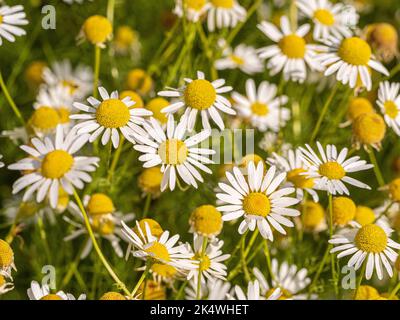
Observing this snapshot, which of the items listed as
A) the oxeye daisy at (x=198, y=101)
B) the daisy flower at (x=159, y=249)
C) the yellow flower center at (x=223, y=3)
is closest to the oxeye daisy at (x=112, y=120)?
the oxeye daisy at (x=198, y=101)

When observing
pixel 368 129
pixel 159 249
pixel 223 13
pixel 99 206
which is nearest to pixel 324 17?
pixel 223 13

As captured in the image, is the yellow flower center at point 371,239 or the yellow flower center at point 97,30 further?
the yellow flower center at point 97,30

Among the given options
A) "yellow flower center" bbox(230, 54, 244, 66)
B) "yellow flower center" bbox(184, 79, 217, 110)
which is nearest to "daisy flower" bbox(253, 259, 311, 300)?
"yellow flower center" bbox(184, 79, 217, 110)

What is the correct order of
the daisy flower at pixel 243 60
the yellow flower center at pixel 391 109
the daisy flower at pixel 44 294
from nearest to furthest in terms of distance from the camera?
1. the daisy flower at pixel 44 294
2. the yellow flower center at pixel 391 109
3. the daisy flower at pixel 243 60

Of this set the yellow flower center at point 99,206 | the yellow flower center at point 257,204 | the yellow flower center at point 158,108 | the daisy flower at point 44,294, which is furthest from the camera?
the yellow flower center at point 158,108

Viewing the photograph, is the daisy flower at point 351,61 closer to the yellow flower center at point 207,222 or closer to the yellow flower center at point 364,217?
the yellow flower center at point 364,217

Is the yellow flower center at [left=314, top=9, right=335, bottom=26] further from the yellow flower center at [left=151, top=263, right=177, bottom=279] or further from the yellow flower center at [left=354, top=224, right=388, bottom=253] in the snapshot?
the yellow flower center at [left=151, top=263, right=177, bottom=279]
